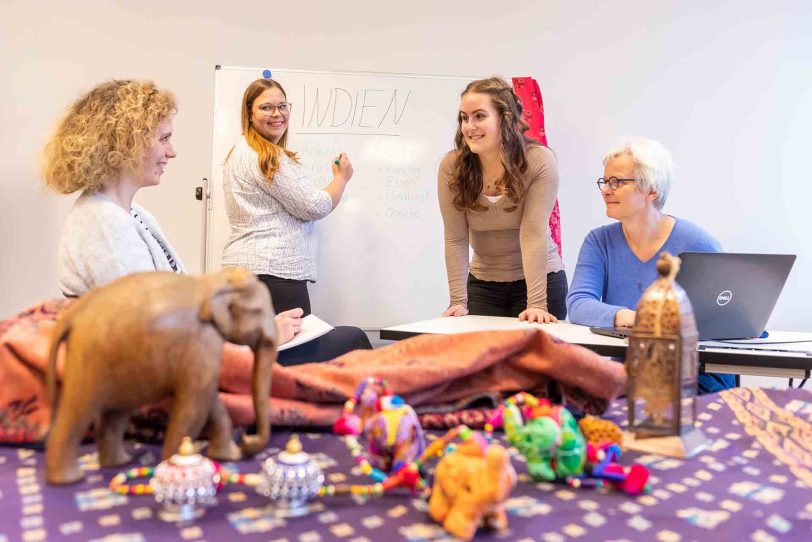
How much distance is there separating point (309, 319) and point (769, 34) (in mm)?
2989

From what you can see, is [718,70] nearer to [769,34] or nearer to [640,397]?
[769,34]

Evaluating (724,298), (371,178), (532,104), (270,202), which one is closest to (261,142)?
(270,202)

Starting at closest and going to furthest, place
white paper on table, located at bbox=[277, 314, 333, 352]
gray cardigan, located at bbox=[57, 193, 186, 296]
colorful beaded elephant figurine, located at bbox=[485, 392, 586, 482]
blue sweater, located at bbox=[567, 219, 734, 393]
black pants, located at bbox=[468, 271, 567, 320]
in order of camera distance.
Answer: colorful beaded elephant figurine, located at bbox=[485, 392, 586, 482], gray cardigan, located at bbox=[57, 193, 186, 296], white paper on table, located at bbox=[277, 314, 333, 352], blue sweater, located at bbox=[567, 219, 734, 393], black pants, located at bbox=[468, 271, 567, 320]

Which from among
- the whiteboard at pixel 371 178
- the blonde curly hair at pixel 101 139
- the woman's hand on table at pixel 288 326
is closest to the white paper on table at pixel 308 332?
the woman's hand on table at pixel 288 326

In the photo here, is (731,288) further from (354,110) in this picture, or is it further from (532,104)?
(354,110)

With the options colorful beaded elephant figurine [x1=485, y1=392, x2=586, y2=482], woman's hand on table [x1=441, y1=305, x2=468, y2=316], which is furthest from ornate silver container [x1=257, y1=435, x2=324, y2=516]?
woman's hand on table [x1=441, y1=305, x2=468, y2=316]

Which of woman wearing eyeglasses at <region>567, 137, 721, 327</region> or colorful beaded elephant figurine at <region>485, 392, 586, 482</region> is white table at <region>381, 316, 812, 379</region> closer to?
woman wearing eyeglasses at <region>567, 137, 721, 327</region>

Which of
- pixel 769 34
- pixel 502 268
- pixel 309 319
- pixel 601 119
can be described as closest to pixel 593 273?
pixel 502 268

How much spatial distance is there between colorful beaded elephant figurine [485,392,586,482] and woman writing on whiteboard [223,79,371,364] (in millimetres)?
1780

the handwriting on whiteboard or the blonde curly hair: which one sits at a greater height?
the handwriting on whiteboard

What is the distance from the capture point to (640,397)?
927 mm

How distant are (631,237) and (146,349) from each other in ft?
5.72

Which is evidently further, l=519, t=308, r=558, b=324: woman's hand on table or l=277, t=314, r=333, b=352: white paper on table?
l=519, t=308, r=558, b=324: woman's hand on table

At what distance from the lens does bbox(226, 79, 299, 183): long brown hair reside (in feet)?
8.14
